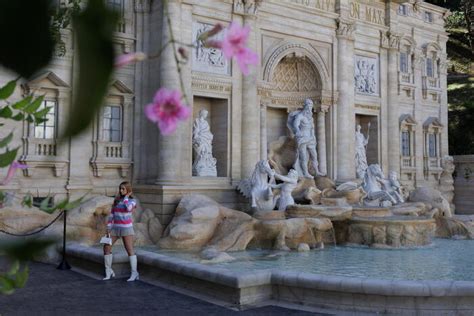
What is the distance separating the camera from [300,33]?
18562mm

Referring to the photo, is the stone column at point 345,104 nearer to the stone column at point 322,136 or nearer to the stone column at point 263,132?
the stone column at point 322,136

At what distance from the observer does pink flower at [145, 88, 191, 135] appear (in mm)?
1008

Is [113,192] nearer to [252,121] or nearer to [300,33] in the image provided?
[252,121]

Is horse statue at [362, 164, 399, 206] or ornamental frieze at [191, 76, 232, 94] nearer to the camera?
ornamental frieze at [191, 76, 232, 94]

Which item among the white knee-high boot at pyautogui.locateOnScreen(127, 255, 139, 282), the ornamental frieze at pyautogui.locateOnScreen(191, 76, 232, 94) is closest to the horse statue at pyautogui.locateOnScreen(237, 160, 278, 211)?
the ornamental frieze at pyautogui.locateOnScreen(191, 76, 232, 94)

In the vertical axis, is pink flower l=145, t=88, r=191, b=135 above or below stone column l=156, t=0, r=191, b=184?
below

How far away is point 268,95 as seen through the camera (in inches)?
706

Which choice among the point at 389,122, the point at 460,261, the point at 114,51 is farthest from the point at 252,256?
the point at 389,122

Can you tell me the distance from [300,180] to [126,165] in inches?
221

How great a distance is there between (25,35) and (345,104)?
773 inches

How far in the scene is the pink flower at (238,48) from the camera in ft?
3.29

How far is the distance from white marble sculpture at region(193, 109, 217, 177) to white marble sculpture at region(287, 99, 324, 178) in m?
3.14

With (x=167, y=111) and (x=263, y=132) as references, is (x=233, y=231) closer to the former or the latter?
(x=263, y=132)

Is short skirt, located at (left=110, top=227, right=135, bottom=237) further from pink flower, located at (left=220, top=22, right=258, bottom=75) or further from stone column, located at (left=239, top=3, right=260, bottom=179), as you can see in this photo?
pink flower, located at (left=220, top=22, right=258, bottom=75)
